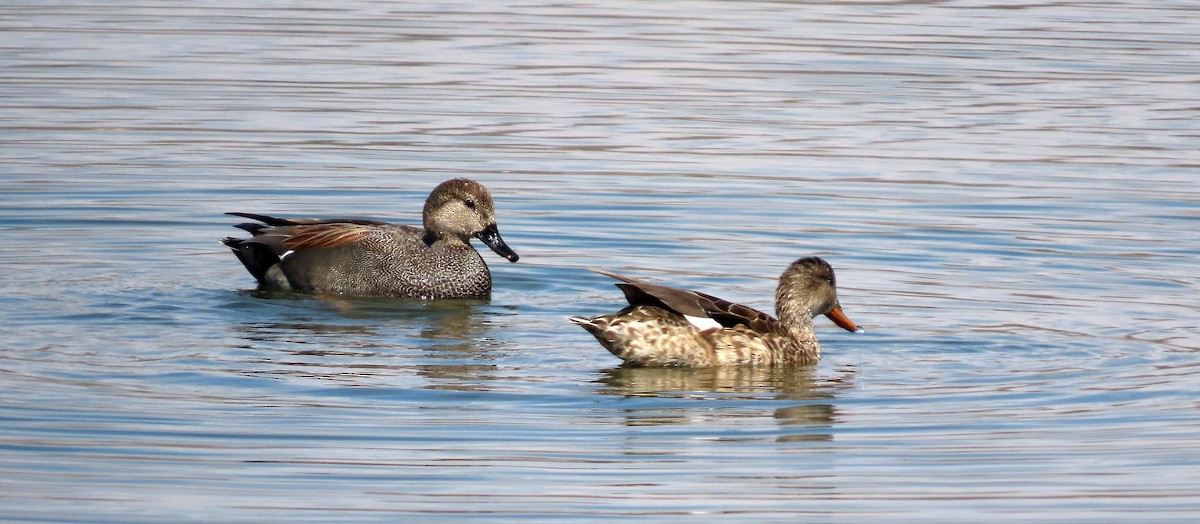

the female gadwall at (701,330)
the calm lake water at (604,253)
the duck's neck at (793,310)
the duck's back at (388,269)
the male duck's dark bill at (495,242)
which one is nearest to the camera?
the calm lake water at (604,253)

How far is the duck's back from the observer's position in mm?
13055

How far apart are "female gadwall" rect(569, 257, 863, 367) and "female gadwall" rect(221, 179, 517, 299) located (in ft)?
8.40

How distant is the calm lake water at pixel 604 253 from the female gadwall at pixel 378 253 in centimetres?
26

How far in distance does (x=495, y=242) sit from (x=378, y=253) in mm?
792

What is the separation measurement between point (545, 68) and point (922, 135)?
492 centimetres

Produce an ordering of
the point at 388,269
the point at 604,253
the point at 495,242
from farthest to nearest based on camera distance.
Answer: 1. the point at 604,253
2. the point at 495,242
3. the point at 388,269

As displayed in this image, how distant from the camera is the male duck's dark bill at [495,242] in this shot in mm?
13359

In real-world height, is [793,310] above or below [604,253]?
below

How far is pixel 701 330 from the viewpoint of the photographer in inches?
427

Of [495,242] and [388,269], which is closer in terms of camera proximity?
[388,269]

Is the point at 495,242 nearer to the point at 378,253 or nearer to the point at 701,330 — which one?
the point at 378,253

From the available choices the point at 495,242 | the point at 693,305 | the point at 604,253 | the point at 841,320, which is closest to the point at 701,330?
the point at 693,305

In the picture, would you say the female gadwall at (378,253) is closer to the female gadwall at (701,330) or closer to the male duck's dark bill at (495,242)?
the male duck's dark bill at (495,242)

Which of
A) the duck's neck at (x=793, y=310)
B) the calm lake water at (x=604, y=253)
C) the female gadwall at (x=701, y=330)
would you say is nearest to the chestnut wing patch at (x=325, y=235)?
the calm lake water at (x=604, y=253)
